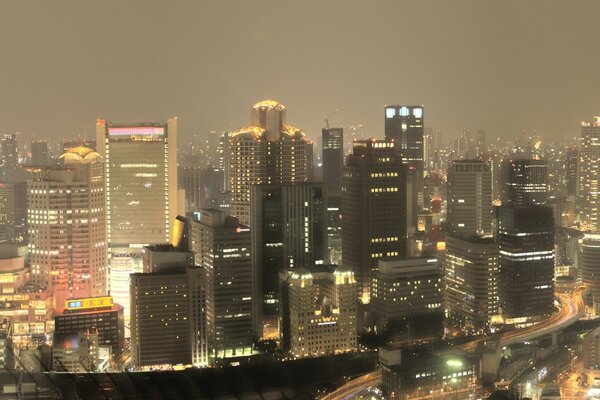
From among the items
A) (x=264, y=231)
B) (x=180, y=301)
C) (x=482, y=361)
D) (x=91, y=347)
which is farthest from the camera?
(x=264, y=231)

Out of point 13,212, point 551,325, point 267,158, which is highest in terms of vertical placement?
point 267,158

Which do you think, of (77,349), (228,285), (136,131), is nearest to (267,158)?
(136,131)

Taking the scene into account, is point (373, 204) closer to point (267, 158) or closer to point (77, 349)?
point (267, 158)

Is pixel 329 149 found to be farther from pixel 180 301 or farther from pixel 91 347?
pixel 91 347

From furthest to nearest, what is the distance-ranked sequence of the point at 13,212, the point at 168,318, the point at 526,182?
1. the point at 526,182
2. the point at 13,212
3. the point at 168,318

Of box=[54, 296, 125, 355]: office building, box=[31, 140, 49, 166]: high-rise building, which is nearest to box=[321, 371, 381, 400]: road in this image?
box=[54, 296, 125, 355]: office building

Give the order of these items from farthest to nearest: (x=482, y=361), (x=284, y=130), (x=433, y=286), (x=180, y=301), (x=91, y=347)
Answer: (x=284, y=130), (x=433, y=286), (x=180, y=301), (x=91, y=347), (x=482, y=361)

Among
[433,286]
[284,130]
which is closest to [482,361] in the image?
[433,286]

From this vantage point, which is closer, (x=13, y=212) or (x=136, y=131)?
(x=13, y=212)
